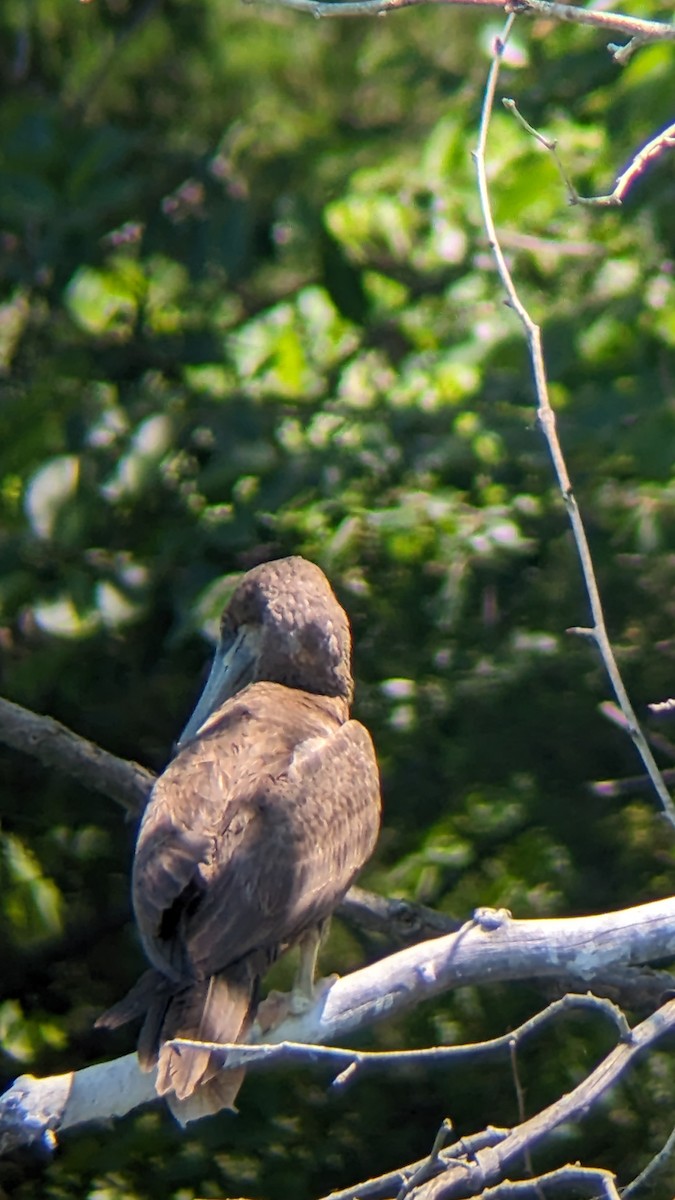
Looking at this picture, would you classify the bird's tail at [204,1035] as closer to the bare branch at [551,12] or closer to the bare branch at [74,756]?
the bare branch at [74,756]

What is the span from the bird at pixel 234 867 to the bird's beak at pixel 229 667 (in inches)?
5.2

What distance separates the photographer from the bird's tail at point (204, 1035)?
3002mm

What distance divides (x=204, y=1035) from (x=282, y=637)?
1146 mm

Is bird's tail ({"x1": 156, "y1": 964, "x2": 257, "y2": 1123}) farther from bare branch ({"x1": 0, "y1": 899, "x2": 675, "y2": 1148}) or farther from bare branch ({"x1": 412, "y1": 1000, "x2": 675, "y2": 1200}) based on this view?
bare branch ({"x1": 412, "y1": 1000, "x2": 675, "y2": 1200})

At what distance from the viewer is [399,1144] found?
434cm

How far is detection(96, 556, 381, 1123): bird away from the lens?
10.3 feet

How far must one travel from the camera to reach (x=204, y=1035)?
10.1 feet

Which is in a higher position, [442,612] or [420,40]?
[420,40]

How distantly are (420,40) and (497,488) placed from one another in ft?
3.55

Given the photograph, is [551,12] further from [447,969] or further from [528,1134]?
[528,1134]

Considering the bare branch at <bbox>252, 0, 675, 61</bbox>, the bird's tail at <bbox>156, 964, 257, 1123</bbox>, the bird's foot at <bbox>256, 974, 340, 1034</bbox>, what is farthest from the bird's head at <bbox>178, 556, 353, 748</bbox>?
the bare branch at <bbox>252, 0, 675, 61</bbox>

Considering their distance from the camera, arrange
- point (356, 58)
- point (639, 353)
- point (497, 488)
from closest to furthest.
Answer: point (639, 353) < point (497, 488) < point (356, 58)

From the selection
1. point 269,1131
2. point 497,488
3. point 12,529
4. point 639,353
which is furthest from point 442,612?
point 269,1131

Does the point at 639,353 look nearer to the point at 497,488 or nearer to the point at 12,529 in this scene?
the point at 497,488
